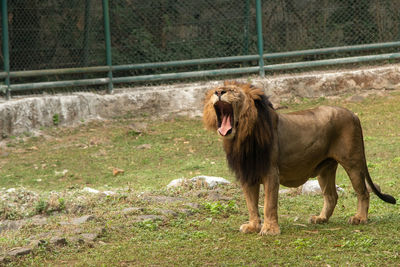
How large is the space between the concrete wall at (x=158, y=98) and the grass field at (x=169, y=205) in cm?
32

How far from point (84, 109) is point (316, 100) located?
5.33 metres

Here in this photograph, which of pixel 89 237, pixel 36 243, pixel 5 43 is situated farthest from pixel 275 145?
pixel 5 43

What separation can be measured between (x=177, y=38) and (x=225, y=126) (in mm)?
9767

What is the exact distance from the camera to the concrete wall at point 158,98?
13008mm

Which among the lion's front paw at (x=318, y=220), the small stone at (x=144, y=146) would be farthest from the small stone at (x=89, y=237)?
the small stone at (x=144, y=146)

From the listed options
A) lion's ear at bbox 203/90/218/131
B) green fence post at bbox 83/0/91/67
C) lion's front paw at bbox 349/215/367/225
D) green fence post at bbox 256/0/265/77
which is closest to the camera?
lion's ear at bbox 203/90/218/131

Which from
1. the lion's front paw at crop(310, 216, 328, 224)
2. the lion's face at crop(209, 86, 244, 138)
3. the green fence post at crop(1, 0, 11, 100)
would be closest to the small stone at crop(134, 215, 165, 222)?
the lion's face at crop(209, 86, 244, 138)

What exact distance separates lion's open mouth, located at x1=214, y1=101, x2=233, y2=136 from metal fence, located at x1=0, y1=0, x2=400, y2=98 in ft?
27.1

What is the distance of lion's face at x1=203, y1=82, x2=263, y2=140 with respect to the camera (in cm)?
596

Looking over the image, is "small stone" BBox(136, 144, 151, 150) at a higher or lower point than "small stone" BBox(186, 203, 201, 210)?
lower

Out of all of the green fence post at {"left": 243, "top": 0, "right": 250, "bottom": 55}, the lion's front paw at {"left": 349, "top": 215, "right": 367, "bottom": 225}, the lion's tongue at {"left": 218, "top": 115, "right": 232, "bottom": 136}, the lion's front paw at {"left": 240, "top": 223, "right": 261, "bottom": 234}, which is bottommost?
the lion's front paw at {"left": 349, "top": 215, "right": 367, "bottom": 225}

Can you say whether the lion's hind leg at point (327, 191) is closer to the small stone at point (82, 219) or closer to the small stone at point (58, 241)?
the small stone at point (82, 219)

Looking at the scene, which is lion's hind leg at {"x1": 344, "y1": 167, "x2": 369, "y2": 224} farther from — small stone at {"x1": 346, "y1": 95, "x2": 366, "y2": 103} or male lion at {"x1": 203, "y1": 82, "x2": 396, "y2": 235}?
small stone at {"x1": 346, "y1": 95, "x2": 366, "y2": 103}

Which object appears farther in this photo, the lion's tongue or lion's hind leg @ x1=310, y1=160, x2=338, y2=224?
lion's hind leg @ x1=310, y1=160, x2=338, y2=224
